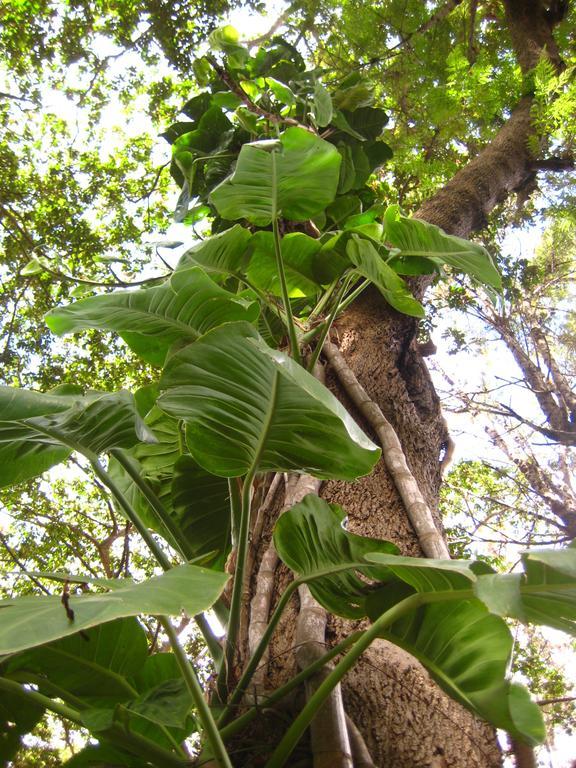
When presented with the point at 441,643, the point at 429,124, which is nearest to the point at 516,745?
the point at 441,643

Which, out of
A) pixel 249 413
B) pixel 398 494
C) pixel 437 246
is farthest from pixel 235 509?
pixel 437 246

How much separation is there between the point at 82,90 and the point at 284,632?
5.17m

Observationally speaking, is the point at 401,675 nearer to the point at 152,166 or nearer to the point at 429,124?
the point at 429,124

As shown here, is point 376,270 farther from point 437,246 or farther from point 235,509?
point 235,509

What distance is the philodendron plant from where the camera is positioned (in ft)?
2.64

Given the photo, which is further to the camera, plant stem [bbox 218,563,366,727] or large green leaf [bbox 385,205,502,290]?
large green leaf [bbox 385,205,502,290]

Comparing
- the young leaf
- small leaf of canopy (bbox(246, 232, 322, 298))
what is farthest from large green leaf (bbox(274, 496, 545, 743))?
the young leaf

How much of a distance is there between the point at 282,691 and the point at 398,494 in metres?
0.76

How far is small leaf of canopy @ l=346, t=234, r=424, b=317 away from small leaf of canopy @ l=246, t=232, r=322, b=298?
17 cm

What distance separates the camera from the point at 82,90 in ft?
16.8

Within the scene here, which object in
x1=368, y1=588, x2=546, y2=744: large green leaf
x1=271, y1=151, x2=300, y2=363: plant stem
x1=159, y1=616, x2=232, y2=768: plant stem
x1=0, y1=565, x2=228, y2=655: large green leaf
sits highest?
x1=271, y1=151, x2=300, y2=363: plant stem

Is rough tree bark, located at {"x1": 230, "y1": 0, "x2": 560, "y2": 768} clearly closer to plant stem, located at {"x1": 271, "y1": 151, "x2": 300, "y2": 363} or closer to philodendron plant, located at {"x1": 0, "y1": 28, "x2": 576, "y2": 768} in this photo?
philodendron plant, located at {"x1": 0, "y1": 28, "x2": 576, "y2": 768}

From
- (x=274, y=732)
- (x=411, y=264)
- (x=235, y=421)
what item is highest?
(x=411, y=264)

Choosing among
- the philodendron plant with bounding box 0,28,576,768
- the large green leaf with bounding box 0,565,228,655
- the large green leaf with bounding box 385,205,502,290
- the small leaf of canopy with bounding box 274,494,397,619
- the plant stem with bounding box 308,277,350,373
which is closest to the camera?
the large green leaf with bounding box 0,565,228,655
